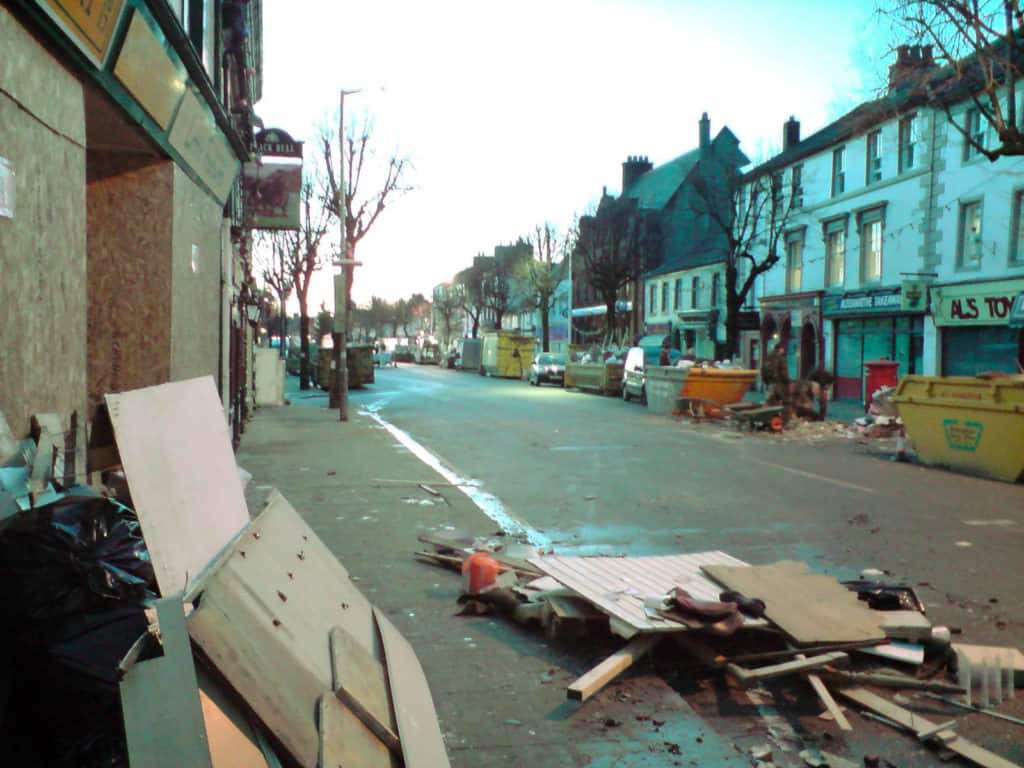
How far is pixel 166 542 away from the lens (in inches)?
163

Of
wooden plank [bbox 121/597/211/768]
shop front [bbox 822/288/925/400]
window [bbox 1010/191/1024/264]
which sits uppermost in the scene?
window [bbox 1010/191/1024/264]

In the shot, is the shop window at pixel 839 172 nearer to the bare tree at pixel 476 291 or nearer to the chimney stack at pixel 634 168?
the chimney stack at pixel 634 168

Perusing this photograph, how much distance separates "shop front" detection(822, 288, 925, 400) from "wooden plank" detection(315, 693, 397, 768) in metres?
26.6

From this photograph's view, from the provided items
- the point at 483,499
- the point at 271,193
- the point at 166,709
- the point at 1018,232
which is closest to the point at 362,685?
the point at 166,709

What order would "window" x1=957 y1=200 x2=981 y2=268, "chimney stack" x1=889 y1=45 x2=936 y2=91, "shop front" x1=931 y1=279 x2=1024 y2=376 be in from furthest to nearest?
1. "window" x1=957 y1=200 x2=981 y2=268
2. "shop front" x1=931 y1=279 x2=1024 y2=376
3. "chimney stack" x1=889 y1=45 x2=936 y2=91

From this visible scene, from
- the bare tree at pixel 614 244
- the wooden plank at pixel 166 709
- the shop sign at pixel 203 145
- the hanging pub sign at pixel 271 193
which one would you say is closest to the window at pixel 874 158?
the bare tree at pixel 614 244

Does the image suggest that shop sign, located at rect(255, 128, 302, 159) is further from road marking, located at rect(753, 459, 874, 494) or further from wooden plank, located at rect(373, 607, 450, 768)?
wooden plank, located at rect(373, 607, 450, 768)

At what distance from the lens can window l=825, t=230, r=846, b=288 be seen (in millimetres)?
32562

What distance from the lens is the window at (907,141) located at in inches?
1120

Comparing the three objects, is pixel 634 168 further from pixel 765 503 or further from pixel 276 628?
pixel 276 628

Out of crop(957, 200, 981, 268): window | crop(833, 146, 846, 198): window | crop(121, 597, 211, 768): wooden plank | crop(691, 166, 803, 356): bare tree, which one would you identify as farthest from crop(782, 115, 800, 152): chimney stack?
crop(121, 597, 211, 768): wooden plank

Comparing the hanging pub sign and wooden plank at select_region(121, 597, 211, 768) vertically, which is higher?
the hanging pub sign

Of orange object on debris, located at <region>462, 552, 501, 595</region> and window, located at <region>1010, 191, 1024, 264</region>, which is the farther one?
window, located at <region>1010, 191, 1024, 264</region>

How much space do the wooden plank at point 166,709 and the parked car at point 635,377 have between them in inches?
1003
